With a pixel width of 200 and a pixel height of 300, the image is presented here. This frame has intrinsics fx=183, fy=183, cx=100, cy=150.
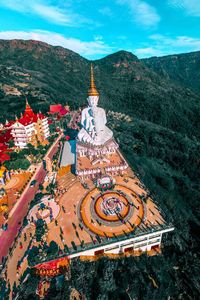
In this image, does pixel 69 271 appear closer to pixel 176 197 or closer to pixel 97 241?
pixel 97 241

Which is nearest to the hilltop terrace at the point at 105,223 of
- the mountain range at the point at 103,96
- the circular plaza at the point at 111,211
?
the circular plaza at the point at 111,211

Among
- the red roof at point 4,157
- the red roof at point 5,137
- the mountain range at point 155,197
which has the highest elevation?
the red roof at point 5,137

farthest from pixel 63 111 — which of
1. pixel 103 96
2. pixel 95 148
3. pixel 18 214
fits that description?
pixel 103 96

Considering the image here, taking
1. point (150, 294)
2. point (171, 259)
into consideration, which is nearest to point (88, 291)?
point (150, 294)

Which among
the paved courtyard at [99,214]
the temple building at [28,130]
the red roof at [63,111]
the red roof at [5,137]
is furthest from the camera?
the red roof at [63,111]

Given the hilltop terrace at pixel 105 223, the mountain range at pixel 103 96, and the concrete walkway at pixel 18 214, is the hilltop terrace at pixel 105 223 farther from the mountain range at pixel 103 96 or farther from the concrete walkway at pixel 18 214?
the mountain range at pixel 103 96

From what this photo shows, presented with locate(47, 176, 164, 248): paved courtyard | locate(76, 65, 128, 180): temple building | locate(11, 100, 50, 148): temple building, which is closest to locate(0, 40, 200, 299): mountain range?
locate(47, 176, 164, 248): paved courtyard

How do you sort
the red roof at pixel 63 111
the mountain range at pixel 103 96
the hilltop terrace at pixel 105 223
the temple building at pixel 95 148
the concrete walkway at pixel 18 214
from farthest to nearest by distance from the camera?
the mountain range at pixel 103 96, the red roof at pixel 63 111, the temple building at pixel 95 148, the concrete walkway at pixel 18 214, the hilltop terrace at pixel 105 223
